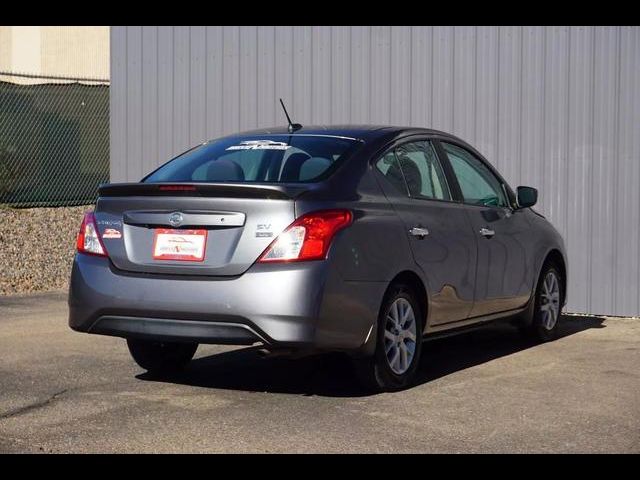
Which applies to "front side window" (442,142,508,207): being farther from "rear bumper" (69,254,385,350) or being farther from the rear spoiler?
the rear spoiler

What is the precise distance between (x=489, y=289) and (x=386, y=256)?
154 cm

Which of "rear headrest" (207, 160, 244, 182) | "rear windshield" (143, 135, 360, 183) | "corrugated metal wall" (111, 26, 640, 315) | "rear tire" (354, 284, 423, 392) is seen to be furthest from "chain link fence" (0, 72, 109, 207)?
"rear tire" (354, 284, 423, 392)

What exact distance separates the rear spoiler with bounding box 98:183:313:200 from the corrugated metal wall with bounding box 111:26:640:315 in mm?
5165

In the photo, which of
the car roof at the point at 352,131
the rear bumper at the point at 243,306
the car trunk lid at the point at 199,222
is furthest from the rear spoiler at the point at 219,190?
the car roof at the point at 352,131

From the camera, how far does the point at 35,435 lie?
19.1 feet

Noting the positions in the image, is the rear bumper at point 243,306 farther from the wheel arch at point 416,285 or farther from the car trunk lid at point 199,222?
the wheel arch at point 416,285

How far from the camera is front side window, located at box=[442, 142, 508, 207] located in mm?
8377

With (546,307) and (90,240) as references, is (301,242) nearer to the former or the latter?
(90,240)

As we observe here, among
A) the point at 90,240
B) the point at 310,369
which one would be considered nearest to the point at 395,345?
the point at 310,369

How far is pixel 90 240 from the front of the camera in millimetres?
6977

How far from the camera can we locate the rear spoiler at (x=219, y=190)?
21.1ft

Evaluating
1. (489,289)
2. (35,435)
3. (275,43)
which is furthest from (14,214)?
(35,435)

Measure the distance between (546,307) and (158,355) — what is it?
3.23m

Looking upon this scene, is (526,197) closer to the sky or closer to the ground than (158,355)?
closer to the sky
